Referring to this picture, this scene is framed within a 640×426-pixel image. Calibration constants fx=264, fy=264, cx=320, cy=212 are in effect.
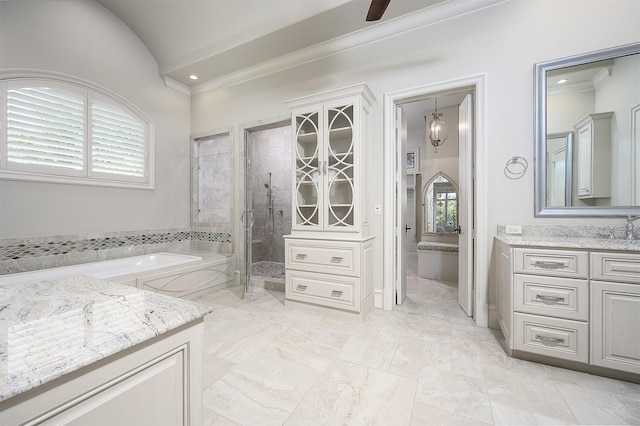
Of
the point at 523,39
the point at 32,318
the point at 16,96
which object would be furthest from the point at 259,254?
the point at 523,39

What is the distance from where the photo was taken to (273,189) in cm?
516

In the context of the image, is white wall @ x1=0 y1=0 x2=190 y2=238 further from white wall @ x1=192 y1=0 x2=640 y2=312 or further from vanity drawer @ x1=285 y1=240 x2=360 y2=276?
white wall @ x1=192 y1=0 x2=640 y2=312

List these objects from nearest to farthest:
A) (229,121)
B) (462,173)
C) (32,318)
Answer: (32,318) → (462,173) → (229,121)

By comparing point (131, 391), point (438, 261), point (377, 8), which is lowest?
point (438, 261)

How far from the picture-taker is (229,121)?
389 cm

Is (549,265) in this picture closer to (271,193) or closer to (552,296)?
(552,296)

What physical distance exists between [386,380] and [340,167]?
6.29ft

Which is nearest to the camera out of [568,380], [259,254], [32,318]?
[32,318]

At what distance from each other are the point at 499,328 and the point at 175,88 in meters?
5.06

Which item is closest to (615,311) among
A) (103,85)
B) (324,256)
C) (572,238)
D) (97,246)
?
(572,238)

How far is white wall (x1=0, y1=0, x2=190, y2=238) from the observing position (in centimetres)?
257

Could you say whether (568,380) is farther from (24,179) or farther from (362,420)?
(24,179)

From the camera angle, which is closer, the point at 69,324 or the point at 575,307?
the point at 69,324

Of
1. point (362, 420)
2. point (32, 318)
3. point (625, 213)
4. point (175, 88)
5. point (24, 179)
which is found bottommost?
point (362, 420)
